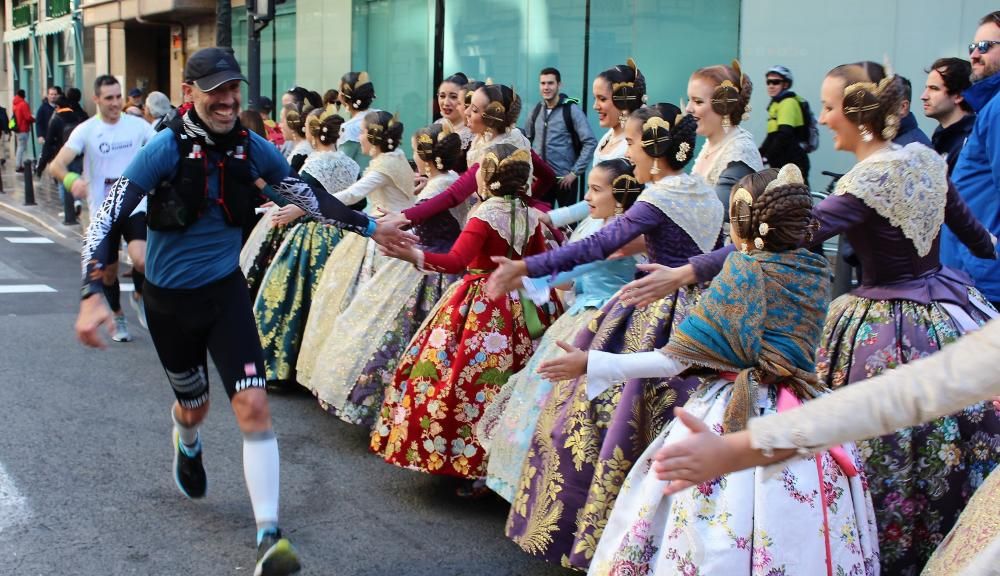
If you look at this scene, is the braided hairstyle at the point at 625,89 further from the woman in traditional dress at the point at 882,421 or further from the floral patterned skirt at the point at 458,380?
the woman in traditional dress at the point at 882,421

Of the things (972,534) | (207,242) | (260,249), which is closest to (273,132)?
(260,249)

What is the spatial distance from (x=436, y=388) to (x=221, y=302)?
110 centimetres

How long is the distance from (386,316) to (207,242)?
1740 mm

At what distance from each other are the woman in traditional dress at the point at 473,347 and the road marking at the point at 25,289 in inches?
263

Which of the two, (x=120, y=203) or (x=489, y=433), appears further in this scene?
(x=489, y=433)

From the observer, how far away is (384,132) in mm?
6719

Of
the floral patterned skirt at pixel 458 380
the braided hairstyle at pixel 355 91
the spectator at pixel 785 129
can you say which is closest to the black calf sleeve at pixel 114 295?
the braided hairstyle at pixel 355 91

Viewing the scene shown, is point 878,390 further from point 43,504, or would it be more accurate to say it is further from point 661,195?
point 43,504

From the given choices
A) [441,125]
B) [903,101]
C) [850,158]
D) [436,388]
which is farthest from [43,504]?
[850,158]

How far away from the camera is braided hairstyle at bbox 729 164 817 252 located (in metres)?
3.27

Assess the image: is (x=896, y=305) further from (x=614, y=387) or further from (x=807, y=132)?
(x=807, y=132)

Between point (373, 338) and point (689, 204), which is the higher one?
point (689, 204)

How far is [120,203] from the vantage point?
420 centimetres

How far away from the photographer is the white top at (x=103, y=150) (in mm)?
8852
